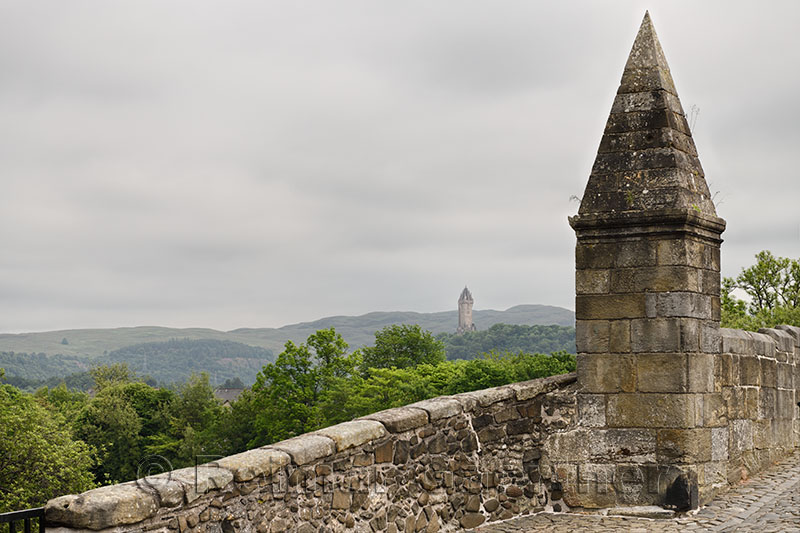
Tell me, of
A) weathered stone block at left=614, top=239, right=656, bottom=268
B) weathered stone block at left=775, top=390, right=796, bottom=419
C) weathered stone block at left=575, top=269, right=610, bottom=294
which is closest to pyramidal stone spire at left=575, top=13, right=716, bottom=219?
weathered stone block at left=614, top=239, right=656, bottom=268

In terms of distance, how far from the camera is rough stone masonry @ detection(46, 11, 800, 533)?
22.5 feet

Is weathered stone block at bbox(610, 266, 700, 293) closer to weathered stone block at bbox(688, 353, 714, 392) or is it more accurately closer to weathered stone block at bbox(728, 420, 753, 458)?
weathered stone block at bbox(688, 353, 714, 392)

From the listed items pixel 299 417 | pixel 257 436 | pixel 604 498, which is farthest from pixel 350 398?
pixel 604 498

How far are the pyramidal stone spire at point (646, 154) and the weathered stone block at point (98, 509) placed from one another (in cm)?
475

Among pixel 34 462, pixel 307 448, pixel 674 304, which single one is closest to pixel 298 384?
pixel 34 462

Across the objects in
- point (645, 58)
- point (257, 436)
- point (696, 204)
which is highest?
point (645, 58)

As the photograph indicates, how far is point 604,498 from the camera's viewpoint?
7457mm

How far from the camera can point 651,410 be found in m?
7.34

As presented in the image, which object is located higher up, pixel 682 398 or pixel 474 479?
pixel 682 398

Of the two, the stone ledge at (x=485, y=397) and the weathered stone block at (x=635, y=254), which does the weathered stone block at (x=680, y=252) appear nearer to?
the weathered stone block at (x=635, y=254)

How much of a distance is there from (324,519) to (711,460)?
3.66 meters

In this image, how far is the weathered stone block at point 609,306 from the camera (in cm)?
741

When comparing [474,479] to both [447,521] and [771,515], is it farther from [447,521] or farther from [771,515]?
[771,515]

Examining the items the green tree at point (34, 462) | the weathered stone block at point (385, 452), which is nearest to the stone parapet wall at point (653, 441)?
the weathered stone block at point (385, 452)
